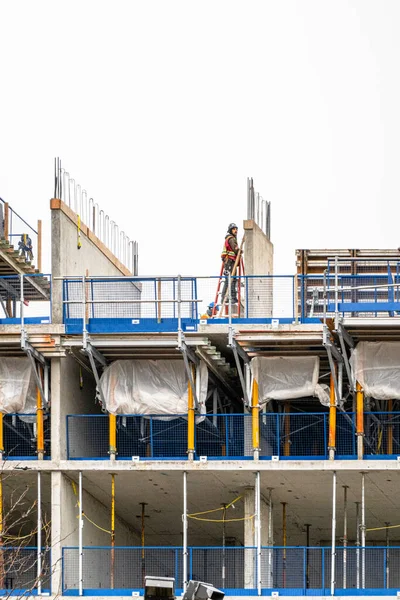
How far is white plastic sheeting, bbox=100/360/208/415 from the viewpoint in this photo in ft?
183

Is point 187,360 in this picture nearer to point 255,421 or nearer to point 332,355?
point 255,421

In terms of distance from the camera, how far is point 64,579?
54.4 metres

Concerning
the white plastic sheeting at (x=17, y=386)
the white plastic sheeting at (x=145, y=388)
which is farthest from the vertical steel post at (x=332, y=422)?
the white plastic sheeting at (x=17, y=386)

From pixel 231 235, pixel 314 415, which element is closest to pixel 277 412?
pixel 314 415

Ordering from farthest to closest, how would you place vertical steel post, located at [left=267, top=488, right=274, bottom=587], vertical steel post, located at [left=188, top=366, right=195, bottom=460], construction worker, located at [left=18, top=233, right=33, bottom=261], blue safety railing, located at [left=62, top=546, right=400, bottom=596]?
1. construction worker, located at [left=18, top=233, right=33, bottom=261]
2. vertical steel post, located at [left=188, top=366, right=195, bottom=460]
3. vertical steel post, located at [left=267, top=488, right=274, bottom=587]
4. blue safety railing, located at [left=62, top=546, right=400, bottom=596]

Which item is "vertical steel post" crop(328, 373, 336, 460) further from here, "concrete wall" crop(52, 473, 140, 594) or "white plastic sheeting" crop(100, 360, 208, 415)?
"concrete wall" crop(52, 473, 140, 594)

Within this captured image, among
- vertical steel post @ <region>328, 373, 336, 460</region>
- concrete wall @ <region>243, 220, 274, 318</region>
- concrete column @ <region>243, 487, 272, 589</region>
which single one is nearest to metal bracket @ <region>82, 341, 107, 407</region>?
concrete wall @ <region>243, 220, 274, 318</region>

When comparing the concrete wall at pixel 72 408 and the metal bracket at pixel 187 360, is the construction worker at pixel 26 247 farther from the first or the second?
the metal bracket at pixel 187 360

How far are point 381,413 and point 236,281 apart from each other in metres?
5.84

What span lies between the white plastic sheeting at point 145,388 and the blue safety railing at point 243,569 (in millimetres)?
4156

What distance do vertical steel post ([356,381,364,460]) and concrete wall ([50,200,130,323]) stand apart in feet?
29.8

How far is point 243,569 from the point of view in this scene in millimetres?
56125

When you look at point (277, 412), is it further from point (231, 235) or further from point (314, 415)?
point (231, 235)

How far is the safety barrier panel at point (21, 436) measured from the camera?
5662cm
